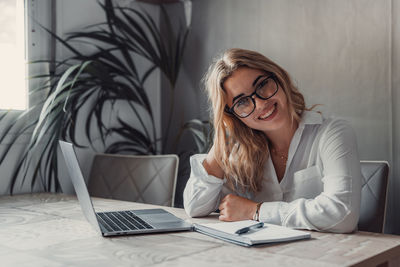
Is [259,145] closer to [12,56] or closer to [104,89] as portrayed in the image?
[104,89]

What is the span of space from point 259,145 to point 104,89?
1.36 meters

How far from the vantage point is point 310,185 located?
184cm

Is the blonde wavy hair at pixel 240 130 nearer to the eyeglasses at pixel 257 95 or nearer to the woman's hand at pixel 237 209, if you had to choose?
the eyeglasses at pixel 257 95

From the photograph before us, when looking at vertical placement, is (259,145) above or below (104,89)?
below

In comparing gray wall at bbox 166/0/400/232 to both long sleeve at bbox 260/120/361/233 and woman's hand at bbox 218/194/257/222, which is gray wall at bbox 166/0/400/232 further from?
woman's hand at bbox 218/194/257/222

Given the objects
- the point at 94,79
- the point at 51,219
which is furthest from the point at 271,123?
the point at 94,79

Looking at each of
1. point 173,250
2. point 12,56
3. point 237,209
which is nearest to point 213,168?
point 237,209

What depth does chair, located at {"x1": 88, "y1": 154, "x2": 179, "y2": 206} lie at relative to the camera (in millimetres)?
2502

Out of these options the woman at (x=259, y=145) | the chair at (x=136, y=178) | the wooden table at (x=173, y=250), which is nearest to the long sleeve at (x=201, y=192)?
the woman at (x=259, y=145)

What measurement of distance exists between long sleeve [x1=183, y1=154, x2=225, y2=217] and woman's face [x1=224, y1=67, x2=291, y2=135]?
0.89 ft

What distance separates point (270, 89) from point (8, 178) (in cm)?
168

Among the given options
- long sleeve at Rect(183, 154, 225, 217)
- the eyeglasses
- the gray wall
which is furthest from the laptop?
the gray wall

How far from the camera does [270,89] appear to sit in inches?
72.6

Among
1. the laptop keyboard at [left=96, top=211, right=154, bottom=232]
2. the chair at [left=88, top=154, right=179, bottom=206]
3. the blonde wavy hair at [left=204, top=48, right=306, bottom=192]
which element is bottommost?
the chair at [left=88, top=154, right=179, bottom=206]
